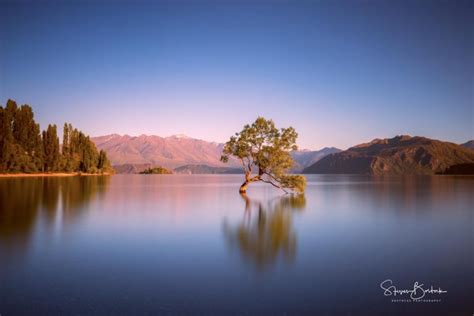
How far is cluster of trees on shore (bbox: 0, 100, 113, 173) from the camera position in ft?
333

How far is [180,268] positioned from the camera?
1422 cm

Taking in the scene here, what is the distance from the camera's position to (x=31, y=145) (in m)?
114

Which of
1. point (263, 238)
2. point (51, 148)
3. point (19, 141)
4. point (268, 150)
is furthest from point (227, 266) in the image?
point (51, 148)

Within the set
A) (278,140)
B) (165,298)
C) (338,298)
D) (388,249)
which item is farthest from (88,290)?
(278,140)

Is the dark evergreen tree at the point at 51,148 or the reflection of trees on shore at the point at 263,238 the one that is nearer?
the reflection of trees on shore at the point at 263,238

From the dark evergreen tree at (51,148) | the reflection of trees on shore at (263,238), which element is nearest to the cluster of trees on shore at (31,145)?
the dark evergreen tree at (51,148)

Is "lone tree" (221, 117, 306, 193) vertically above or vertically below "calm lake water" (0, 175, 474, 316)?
above

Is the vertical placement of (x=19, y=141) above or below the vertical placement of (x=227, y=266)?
above

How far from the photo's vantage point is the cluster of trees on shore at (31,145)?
102 meters

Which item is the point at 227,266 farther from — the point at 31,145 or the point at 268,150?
the point at 31,145

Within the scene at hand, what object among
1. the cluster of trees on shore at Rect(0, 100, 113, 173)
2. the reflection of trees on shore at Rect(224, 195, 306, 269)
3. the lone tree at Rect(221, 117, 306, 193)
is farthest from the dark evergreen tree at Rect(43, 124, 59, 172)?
the reflection of trees on shore at Rect(224, 195, 306, 269)

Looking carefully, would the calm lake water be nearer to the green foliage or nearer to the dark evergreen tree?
the green foliage

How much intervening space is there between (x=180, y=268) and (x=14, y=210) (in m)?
23.9

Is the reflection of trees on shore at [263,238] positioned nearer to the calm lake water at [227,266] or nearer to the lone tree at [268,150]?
the calm lake water at [227,266]
